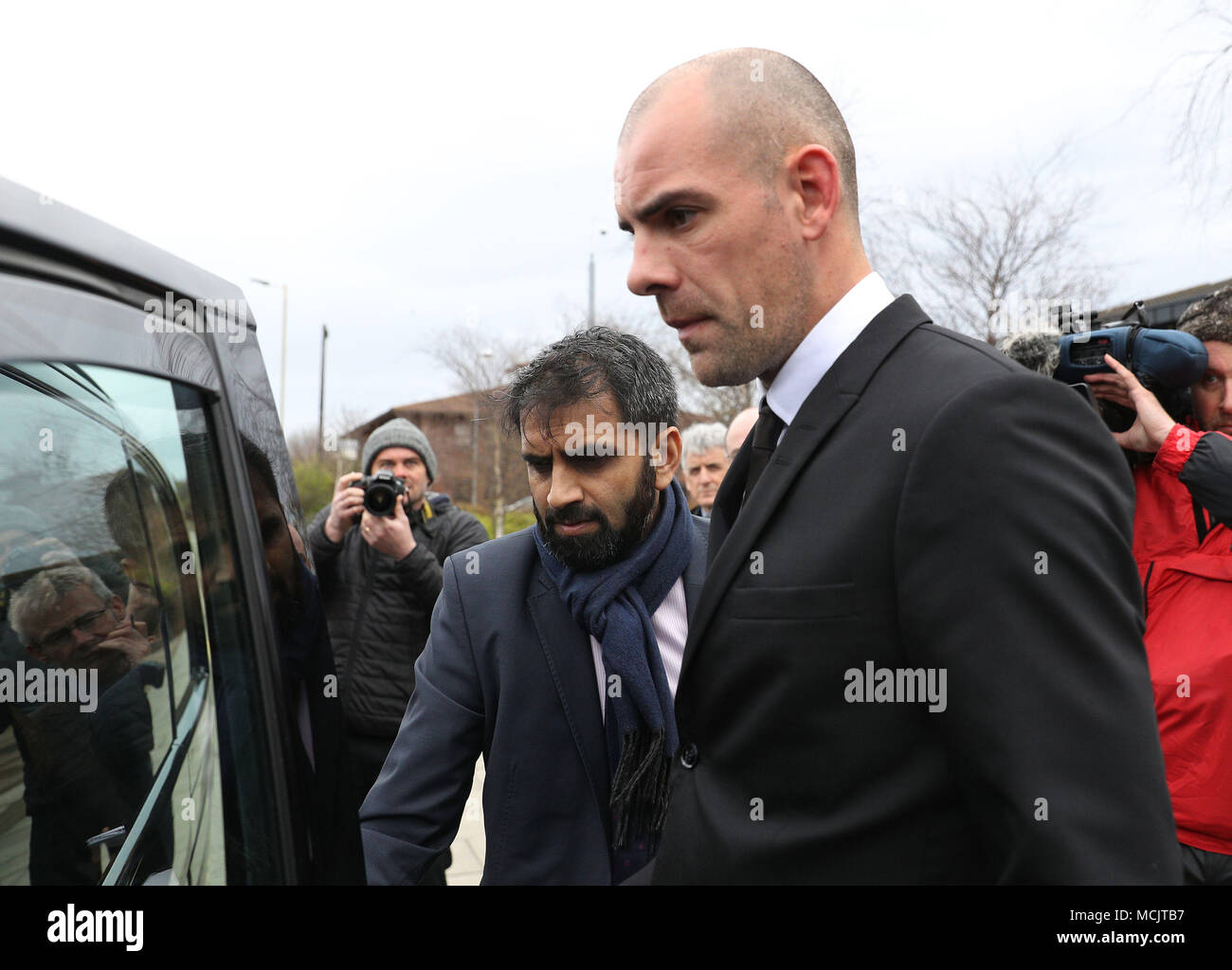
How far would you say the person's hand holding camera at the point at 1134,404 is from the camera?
2594mm

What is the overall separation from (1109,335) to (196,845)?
2550 millimetres

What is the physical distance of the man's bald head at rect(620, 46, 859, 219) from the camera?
4.50 ft

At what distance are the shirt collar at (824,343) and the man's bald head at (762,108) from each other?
4.7 inches

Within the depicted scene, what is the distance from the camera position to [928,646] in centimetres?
108

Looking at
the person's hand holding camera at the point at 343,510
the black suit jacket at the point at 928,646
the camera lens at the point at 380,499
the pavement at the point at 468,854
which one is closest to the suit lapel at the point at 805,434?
the black suit jacket at the point at 928,646

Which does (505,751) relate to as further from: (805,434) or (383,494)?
(383,494)

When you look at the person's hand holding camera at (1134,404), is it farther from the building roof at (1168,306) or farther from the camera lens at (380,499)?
the building roof at (1168,306)

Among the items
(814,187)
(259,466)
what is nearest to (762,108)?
(814,187)

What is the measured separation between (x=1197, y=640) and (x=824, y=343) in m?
1.75

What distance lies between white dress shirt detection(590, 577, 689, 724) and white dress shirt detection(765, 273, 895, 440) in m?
0.76

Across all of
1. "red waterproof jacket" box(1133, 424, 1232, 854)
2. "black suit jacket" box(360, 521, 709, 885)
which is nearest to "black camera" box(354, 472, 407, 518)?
"black suit jacket" box(360, 521, 709, 885)

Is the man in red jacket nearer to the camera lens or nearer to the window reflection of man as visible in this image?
the window reflection of man

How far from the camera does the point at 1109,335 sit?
8.98 ft
